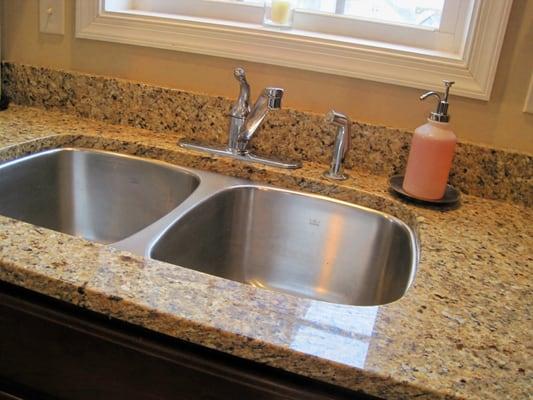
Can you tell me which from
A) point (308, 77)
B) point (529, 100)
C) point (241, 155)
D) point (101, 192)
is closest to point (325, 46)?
point (308, 77)

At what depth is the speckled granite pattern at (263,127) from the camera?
3.86ft

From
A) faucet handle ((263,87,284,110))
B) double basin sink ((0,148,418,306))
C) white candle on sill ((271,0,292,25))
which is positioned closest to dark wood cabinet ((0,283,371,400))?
double basin sink ((0,148,418,306))

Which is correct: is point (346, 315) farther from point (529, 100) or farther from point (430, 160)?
point (529, 100)

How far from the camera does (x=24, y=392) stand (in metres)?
0.78

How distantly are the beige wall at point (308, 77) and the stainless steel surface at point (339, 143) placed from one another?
0.34 feet

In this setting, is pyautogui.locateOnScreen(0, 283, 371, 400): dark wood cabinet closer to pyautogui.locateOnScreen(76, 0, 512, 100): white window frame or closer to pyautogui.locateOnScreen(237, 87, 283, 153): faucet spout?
pyautogui.locateOnScreen(237, 87, 283, 153): faucet spout

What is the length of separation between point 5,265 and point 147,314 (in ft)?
0.73

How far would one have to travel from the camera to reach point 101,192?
1294 mm

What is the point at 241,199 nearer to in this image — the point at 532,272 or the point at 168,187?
the point at 168,187

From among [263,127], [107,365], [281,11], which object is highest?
[281,11]

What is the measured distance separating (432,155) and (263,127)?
0.42 m

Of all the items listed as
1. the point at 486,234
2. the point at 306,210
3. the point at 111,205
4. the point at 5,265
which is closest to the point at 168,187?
the point at 111,205

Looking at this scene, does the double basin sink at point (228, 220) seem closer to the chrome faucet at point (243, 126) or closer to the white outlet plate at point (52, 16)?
the chrome faucet at point (243, 126)

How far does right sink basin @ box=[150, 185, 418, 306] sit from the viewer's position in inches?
42.6
